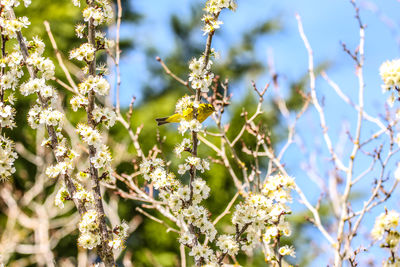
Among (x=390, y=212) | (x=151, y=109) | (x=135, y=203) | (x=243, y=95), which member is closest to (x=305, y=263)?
(x=243, y=95)

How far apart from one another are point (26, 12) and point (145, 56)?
4337 millimetres

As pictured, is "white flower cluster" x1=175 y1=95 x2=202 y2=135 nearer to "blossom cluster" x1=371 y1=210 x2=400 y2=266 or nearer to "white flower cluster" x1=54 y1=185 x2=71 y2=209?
"white flower cluster" x1=54 y1=185 x2=71 y2=209

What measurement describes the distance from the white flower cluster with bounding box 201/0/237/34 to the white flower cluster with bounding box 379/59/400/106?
84 centimetres

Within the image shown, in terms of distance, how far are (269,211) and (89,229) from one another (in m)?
0.91


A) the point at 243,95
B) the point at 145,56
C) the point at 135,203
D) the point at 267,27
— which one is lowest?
the point at 135,203

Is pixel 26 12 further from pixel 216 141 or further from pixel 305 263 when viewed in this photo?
pixel 305 263

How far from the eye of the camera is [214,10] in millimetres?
2455

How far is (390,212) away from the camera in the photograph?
2055 millimetres

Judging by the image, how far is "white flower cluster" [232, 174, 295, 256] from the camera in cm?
235

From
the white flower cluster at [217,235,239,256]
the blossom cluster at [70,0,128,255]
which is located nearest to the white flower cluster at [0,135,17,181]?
the blossom cluster at [70,0,128,255]

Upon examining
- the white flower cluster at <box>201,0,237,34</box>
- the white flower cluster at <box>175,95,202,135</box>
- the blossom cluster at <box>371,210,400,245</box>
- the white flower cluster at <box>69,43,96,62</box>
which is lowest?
the blossom cluster at <box>371,210,400,245</box>

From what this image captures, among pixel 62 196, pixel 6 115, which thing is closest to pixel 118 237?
pixel 62 196

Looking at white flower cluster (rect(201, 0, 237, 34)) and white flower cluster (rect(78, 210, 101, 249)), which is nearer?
white flower cluster (rect(78, 210, 101, 249))

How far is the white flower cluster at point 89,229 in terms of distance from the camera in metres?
2.20
